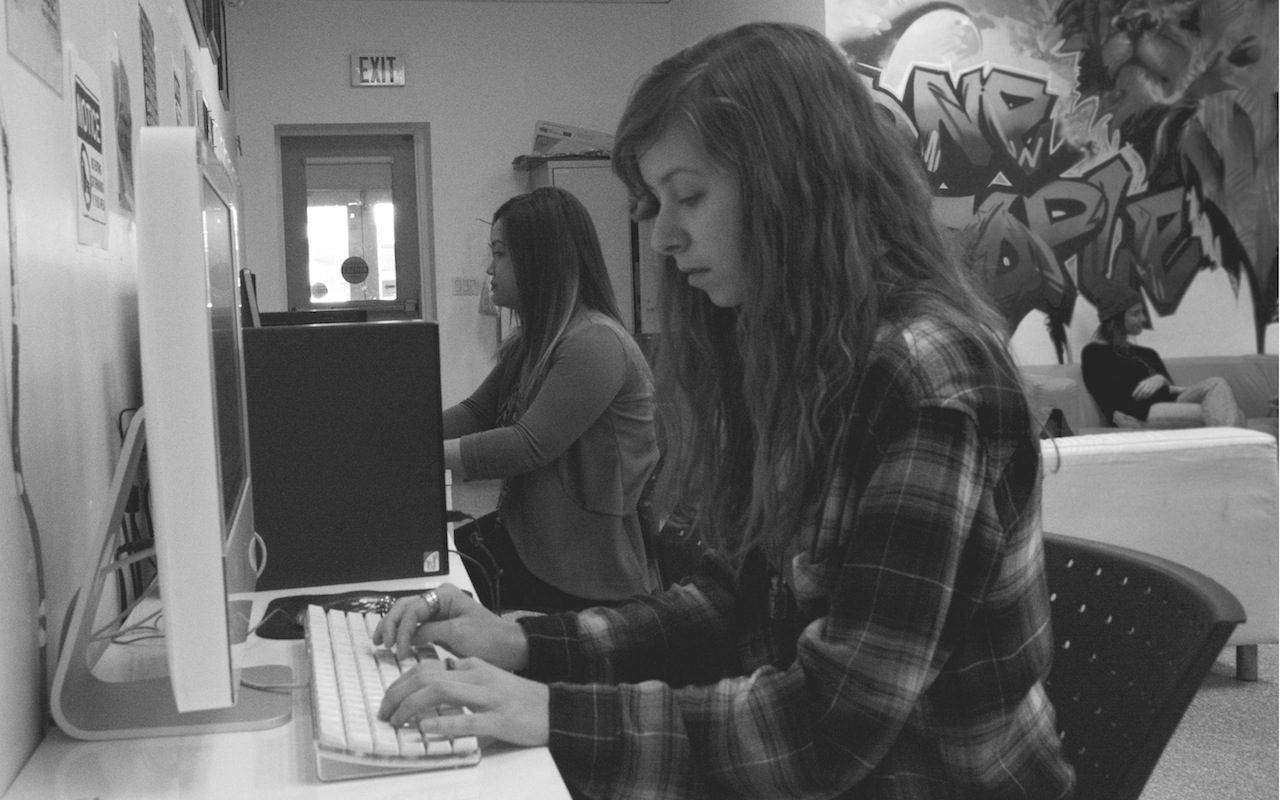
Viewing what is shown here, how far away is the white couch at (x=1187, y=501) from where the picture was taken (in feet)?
10.0

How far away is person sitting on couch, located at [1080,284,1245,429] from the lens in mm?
5879

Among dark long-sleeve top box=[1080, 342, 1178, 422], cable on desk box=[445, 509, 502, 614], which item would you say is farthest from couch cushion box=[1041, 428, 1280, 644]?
dark long-sleeve top box=[1080, 342, 1178, 422]

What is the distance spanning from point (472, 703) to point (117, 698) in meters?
0.35

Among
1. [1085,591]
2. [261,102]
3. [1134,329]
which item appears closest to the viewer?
[1085,591]

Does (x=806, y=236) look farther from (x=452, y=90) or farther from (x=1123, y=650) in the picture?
(x=452, y=90)

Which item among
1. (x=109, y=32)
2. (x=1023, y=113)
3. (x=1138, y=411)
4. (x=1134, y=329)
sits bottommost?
(x=1138, y=411)

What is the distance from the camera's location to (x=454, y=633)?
1.13 metres

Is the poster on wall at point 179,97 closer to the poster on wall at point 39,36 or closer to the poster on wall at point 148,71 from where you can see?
the poster on wall at point 148,71

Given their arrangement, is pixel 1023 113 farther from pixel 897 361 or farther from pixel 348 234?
pixel 897 361

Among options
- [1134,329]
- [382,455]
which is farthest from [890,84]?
[382,455]

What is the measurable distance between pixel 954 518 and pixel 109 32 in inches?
46.8

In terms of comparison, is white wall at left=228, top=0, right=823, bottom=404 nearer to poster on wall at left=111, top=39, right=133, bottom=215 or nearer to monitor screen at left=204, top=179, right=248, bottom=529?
poster on wall at left=111, top=39, right=133, bottom=215

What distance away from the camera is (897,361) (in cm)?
90

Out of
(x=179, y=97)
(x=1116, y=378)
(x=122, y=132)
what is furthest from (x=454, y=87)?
(x=122, y=132)
